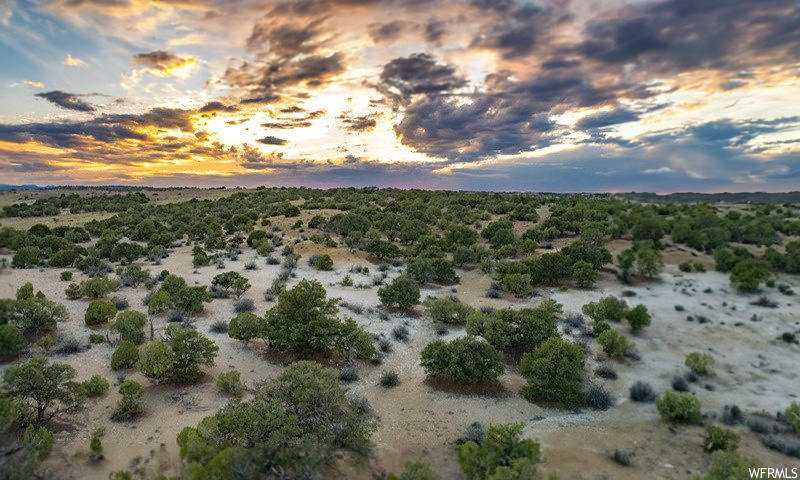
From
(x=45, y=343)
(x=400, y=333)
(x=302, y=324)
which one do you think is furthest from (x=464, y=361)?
(x=45, y=343)

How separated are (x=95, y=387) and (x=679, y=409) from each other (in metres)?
18.7

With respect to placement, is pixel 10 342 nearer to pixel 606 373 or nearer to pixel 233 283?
pixel 233 283

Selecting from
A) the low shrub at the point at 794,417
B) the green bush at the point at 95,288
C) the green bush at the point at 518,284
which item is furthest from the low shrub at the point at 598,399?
the green bush at the point at 95,288

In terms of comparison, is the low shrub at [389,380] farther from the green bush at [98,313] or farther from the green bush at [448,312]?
the green bush at [98,313]

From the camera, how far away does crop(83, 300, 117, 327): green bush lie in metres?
18.6

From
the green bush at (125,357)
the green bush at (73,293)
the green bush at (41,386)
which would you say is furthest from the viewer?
the green bush at (73,293)

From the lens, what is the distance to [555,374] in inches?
571

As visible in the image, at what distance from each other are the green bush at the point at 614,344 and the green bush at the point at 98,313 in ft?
74.8

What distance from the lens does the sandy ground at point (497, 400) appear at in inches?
430

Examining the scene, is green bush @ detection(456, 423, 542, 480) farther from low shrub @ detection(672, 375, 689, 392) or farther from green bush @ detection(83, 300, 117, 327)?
green bush @ detection(83, 300, 117, 327)

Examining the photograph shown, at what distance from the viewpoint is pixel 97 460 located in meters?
10.4

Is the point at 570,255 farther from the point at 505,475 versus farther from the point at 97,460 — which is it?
the point at 97,460

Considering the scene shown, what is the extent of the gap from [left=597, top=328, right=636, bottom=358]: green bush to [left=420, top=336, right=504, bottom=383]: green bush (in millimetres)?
5831

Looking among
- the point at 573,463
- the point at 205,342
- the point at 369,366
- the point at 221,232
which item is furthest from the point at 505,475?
the point at 221,232
